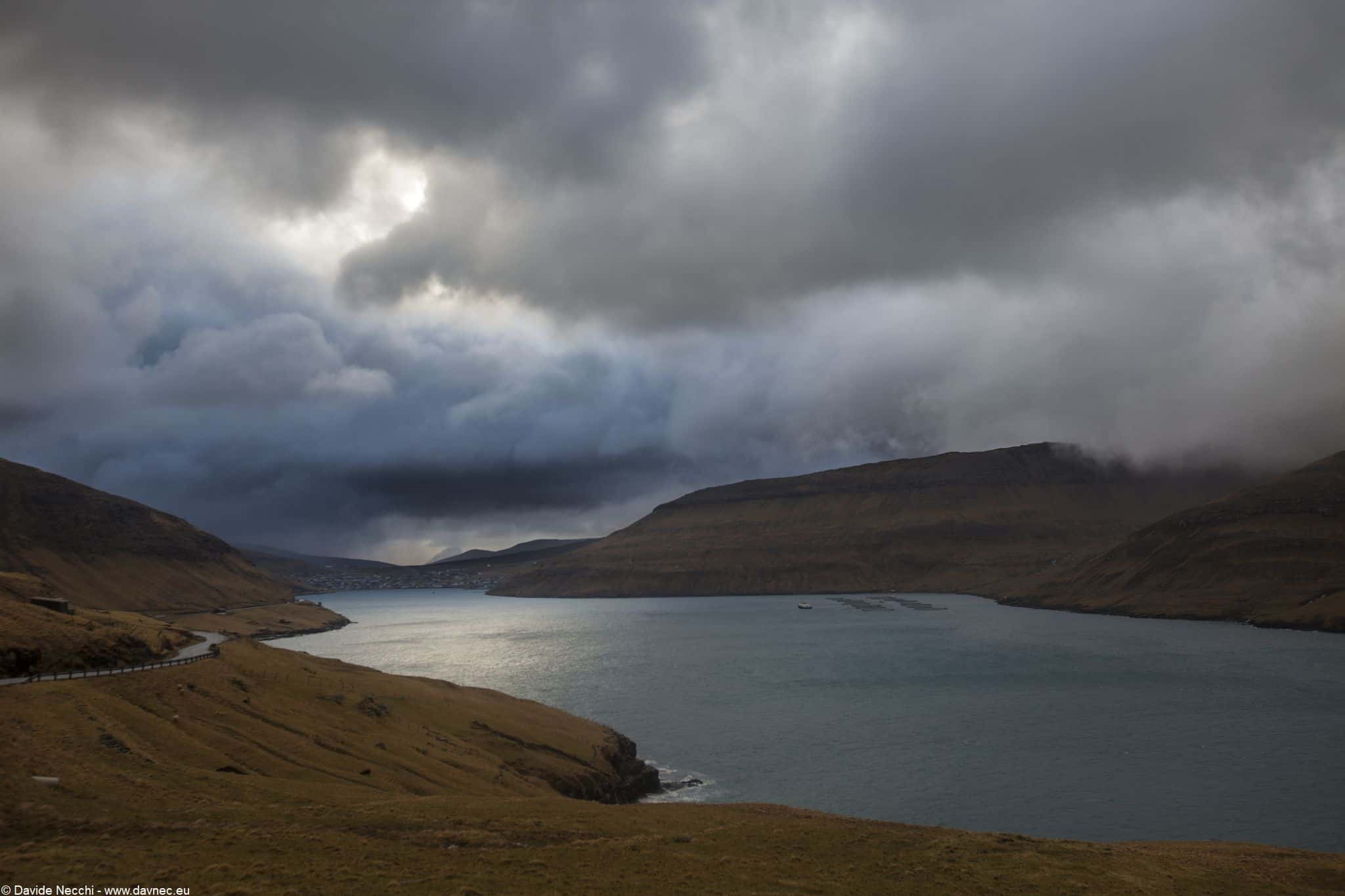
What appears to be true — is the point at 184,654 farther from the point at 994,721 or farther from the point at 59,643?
the point at 994,721

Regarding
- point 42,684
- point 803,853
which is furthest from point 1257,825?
point 42,684

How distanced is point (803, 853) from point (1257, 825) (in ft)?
111

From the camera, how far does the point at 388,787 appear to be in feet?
129

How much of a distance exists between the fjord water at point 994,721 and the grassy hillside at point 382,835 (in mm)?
15438

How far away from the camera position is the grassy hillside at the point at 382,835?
23469 mm

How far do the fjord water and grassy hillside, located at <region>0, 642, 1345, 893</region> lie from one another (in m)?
15.4

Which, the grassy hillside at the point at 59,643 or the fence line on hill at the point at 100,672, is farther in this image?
the grassy hillside at the point at 59,643

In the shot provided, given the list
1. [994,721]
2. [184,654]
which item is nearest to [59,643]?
[184,654]

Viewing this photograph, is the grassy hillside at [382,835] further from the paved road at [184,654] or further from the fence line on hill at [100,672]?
the paved road at [184,654]

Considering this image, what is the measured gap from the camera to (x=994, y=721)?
254 ft

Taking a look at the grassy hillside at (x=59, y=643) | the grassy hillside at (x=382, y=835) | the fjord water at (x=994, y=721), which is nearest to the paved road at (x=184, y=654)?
the grassy hillside at (x=59, y=643)

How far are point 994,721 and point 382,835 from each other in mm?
64473

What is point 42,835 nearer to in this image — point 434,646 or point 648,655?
point 648,655

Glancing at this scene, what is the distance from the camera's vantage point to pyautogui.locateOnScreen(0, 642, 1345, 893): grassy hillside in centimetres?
2347
